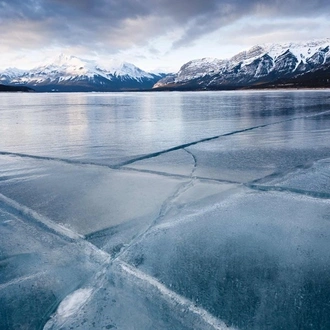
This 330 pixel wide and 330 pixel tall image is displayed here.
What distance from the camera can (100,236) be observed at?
354 centimetres

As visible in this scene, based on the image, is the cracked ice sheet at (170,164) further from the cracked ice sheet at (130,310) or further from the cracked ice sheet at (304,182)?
the cracked ice sheet at (130,310)

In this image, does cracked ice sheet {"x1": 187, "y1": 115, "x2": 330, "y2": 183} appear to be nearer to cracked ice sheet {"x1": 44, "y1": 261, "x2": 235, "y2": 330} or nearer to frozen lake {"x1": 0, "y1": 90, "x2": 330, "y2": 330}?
frozen lake {"x1": 0, "y1": 90, "x2": 330, "y2": 330}

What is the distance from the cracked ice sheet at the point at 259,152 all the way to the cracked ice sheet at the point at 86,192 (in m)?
1.29

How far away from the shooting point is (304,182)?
5109 mm

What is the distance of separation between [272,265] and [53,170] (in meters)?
4.75

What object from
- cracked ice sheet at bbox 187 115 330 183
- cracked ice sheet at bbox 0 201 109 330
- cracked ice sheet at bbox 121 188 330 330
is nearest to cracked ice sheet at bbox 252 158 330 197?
cracked ice sheet at bbox 187 115 330 183

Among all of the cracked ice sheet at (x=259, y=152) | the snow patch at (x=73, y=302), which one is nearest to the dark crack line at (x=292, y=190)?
the cracked ice sheet at (x=259, y=152)

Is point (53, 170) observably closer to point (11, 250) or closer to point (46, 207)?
point (46, 207)

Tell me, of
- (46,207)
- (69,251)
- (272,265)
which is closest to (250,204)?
(272,265)

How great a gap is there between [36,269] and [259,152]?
5.99 meters

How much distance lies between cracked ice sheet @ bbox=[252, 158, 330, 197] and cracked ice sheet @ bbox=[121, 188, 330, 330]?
420mm

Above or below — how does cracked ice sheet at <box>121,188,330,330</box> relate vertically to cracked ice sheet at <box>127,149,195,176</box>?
below

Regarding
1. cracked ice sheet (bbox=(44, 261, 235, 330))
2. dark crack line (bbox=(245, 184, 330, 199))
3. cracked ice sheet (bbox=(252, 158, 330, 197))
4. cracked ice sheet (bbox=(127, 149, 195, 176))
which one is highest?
cracked ice sheet (bbox=(127, 149, 195, 176))

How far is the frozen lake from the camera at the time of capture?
2.40 meters
